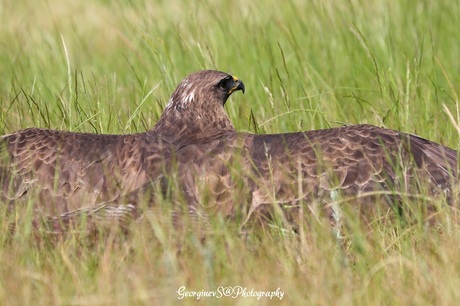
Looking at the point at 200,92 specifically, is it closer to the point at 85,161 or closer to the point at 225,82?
the point at 225,82

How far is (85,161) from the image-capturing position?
5.68 meters

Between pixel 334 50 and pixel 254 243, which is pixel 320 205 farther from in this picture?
pixel 334 50

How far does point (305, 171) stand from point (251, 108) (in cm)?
150

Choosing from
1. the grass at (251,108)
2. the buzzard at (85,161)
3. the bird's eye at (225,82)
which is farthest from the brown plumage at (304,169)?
the bird's eye at (225,82)

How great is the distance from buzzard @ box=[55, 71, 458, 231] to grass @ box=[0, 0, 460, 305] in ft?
0.91

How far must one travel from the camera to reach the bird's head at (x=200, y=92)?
6195mm

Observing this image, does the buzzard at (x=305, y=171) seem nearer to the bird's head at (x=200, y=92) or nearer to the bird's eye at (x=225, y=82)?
the bird's head at (x=200, y=92)

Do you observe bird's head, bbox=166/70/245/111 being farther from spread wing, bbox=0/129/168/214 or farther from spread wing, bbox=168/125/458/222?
spread wing, bbox=168/125/458/222

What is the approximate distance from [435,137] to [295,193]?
176 centimetres

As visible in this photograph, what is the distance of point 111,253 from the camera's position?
15.4 feet

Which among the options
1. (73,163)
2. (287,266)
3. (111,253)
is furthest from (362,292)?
(73,163)

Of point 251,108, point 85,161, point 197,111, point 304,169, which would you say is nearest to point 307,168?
point 304,169

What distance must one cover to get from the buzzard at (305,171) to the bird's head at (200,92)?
0.52 m

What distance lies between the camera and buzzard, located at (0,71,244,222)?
5.55 m
